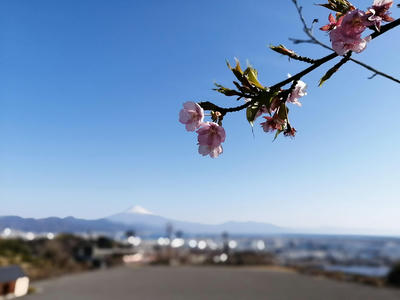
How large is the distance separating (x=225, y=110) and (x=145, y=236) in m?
8.52

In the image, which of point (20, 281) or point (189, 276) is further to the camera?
point (189, 276)

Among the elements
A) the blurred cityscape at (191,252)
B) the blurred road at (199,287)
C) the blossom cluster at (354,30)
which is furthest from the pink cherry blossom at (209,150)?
the blurred cityscape at (191,252)

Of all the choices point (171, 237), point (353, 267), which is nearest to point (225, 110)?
point (353, 267)

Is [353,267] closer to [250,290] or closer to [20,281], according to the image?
[250,290]

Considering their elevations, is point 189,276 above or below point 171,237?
below

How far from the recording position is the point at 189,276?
5.07m

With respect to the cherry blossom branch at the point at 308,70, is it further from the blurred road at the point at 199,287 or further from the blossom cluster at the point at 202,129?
the blurred road at the point at 199,287

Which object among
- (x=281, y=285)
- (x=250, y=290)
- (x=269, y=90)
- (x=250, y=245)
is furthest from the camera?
(x=250, y=245)

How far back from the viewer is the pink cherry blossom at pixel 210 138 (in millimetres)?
255

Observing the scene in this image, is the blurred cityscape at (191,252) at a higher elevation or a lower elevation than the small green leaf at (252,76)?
lower

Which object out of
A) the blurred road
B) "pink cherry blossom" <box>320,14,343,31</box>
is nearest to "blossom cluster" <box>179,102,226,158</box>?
"pink cherry blossom" <box>320,14,343,31</box>

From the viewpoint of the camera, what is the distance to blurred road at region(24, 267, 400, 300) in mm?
3793

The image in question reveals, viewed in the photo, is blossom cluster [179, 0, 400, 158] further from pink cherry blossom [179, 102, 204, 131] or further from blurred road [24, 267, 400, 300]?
blurred road [24, 267, 400, 300]

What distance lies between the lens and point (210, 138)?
0.26m
